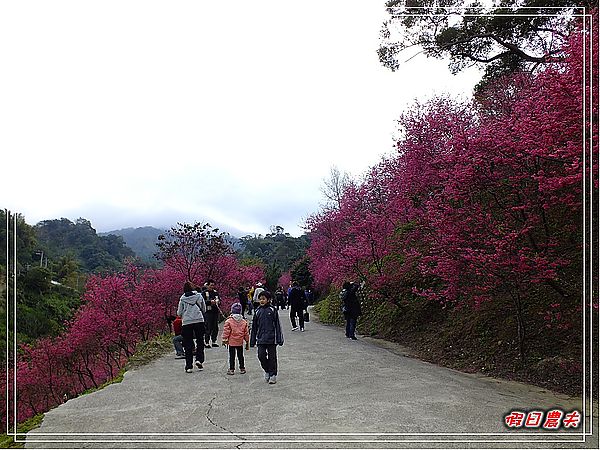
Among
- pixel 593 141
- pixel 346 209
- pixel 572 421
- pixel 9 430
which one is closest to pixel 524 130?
pixel 593 141

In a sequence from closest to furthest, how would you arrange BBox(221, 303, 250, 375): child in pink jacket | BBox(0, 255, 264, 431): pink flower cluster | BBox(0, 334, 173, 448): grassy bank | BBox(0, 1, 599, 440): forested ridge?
BBox(0, 334, 173, 448): grassy bank, BBox(0, 1, 599, 440): forested ridge, BBox(221, 303, 250, 375): child in pink jacket, BBox(0, 255, 264, 431): pink flower cluster

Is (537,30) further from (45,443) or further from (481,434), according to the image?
(45,443)

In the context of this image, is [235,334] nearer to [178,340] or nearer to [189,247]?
[178,340]

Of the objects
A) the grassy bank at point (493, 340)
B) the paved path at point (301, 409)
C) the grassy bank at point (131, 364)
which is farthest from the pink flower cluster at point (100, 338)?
the paved path at point (301, 409)

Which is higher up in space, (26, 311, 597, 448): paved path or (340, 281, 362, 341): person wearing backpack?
(340, 281, 362, 341): person wearing backpack

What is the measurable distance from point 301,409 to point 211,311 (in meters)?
4.81

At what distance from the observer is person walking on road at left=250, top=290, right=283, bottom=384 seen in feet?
21.3

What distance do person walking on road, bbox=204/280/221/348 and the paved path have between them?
5.12ft

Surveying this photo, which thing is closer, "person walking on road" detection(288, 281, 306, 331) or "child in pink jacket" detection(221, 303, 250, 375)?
"child in pink jacket" detection(221, 303, 250, 375)

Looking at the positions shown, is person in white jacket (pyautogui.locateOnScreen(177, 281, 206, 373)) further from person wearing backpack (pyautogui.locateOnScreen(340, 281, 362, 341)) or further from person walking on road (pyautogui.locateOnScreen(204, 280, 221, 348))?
person wearing backpack (pyautogui.locateOnScreen(340, 281, 362, 341))

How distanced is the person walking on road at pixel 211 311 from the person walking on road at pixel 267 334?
270cm

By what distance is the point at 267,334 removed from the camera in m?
6.48

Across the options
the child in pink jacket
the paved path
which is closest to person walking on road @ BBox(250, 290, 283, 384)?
the paved path

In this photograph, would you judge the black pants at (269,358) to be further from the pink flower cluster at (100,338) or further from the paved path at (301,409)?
the pink flower cluster at (100,338)
